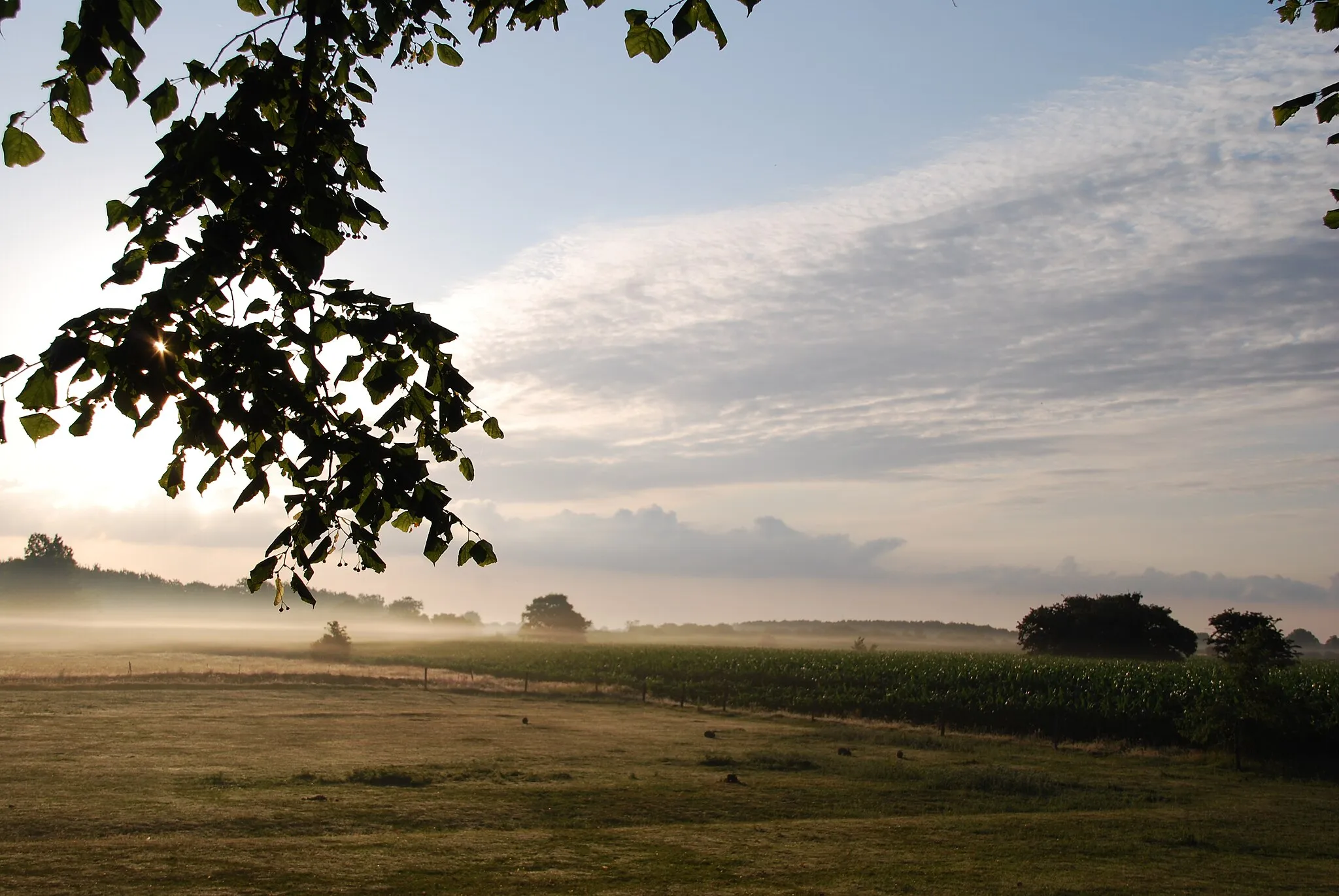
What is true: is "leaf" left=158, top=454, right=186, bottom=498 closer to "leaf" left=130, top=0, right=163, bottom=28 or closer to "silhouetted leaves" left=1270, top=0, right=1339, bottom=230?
"leaf" left=130, top=0, right=163, bottom=28

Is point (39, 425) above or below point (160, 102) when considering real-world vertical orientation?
below

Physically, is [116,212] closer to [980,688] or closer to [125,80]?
[125,80]

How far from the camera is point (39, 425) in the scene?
Result: 425 cm

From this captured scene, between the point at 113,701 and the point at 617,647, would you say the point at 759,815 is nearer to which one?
the point at 113,701

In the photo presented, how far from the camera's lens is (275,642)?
10738 centimetres

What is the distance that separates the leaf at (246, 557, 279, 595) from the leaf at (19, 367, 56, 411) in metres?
1.27

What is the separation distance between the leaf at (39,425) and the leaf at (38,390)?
44 millimetres

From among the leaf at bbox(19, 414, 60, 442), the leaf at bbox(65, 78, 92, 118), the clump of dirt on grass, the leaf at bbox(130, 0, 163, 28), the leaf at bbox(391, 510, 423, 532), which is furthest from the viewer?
the clump of dirt on grass

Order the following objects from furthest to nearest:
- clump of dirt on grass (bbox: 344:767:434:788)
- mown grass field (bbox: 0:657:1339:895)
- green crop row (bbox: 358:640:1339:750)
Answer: green crop row (bbox: 358:640:1339:750)
clump of dirt on grass (bbox: 344:767:434:788)
mown grass field (bbox: 0:657:1339:895)

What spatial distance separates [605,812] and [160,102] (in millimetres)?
15991

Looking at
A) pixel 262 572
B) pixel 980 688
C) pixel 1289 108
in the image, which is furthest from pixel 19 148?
pixel 980 688

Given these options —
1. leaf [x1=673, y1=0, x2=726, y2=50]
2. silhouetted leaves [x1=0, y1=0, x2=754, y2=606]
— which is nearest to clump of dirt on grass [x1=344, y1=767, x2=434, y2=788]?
silhouetted leaves [x1=0, y1=0, x2=754, y2=606]

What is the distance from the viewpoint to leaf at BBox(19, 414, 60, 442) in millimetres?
4207

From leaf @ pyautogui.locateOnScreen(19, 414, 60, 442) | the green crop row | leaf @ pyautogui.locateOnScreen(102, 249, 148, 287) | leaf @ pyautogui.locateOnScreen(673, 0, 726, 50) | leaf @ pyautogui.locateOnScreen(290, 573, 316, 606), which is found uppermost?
leaf @ pyautogui.locateOnScreen(673, 0, 726, 50)
